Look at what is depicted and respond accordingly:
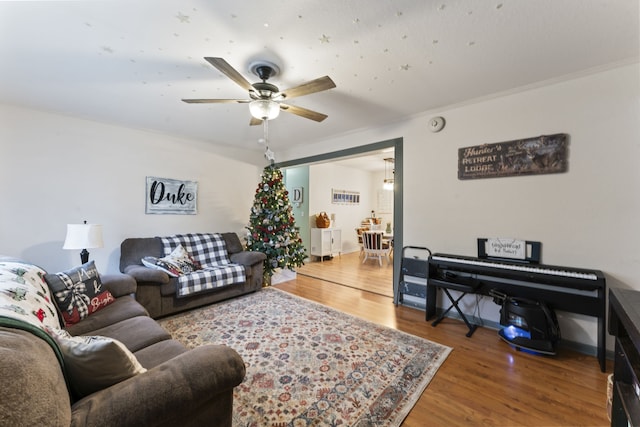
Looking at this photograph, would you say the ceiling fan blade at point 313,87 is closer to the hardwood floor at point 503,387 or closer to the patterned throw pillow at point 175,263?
the hardwood floor at point 503,387

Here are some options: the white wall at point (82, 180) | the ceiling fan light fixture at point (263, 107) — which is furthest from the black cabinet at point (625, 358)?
the white wall at point (82, 180)

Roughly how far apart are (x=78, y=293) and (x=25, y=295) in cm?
69

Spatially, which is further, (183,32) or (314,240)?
(314,240)

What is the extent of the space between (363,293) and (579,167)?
2800 mm

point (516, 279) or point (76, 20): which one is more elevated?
point (76, 20)

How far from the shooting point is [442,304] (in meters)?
2.99

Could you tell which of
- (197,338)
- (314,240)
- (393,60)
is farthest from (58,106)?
(314,240)

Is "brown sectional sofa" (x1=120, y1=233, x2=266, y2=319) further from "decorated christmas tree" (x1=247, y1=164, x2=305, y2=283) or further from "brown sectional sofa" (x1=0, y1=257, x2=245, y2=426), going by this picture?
"brown sectional sofa" (x1=0, y1=257, x2=245, y2=426)

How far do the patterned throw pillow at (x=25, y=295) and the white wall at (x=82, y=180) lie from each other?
4.62ft

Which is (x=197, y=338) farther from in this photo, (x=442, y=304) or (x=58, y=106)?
(x=58, y=106)

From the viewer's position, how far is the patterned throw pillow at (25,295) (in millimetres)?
1047

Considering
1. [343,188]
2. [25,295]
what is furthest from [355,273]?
[25,295]

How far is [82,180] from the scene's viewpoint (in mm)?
3182

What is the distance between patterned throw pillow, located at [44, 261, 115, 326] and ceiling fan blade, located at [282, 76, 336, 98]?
88.0 inches
